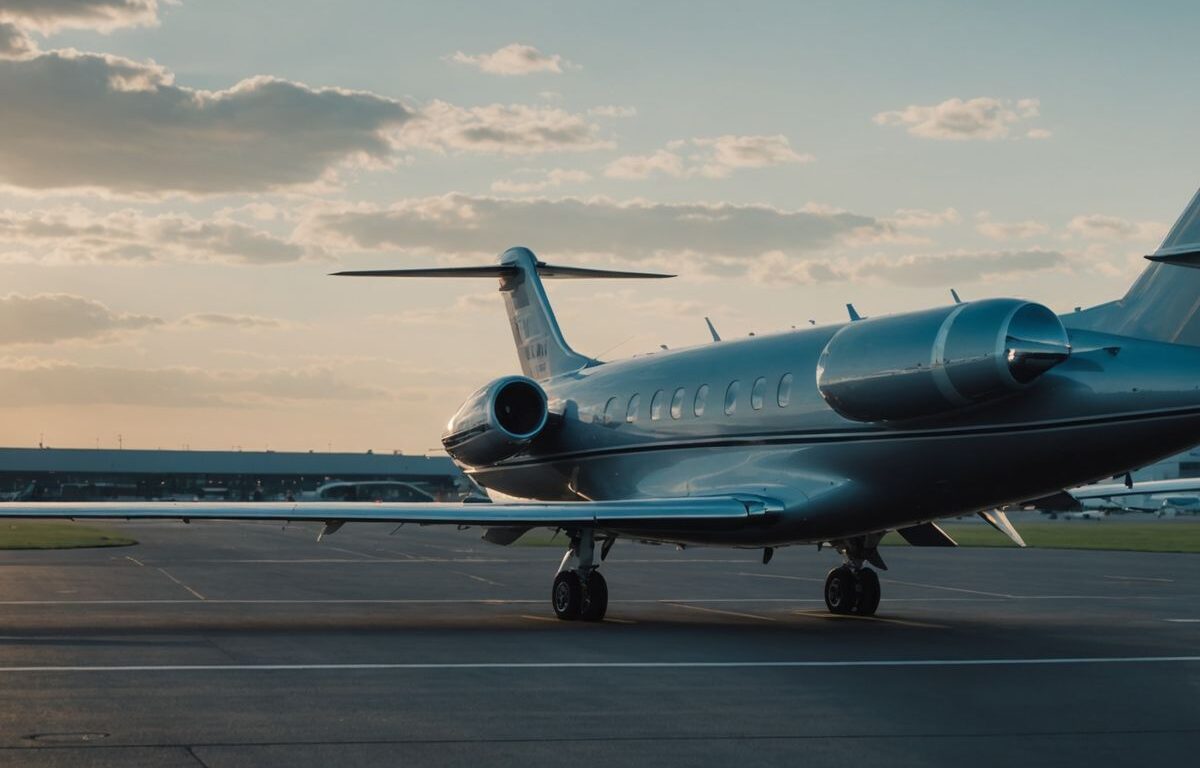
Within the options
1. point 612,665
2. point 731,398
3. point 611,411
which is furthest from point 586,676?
point 611,411

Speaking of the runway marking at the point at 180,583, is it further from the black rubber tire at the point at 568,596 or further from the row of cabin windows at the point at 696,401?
the row of cabin windows at the point at 696,401

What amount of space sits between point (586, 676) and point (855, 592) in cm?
846

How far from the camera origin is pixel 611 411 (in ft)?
74.8

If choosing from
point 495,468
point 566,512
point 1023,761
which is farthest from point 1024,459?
point 495,468

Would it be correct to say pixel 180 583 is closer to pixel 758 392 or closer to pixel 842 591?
pixel 842 591

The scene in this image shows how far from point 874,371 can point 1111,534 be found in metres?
48.4

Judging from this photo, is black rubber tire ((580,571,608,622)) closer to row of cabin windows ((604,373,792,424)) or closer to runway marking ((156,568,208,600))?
row of cabin windows ((604,373,792,424))

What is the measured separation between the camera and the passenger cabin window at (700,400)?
20.3m

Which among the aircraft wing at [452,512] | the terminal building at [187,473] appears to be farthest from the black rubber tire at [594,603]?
the terminal building at [187,473]

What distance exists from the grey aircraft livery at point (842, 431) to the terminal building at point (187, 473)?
113527 millimetres

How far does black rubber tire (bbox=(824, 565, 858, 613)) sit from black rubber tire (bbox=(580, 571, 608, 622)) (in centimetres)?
352

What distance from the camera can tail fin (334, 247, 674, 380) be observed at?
27219 mm

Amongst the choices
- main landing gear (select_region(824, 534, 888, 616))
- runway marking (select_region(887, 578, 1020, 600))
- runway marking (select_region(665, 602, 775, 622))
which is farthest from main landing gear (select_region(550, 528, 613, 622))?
runway marking (select_region(887, 578, 1020, 600))

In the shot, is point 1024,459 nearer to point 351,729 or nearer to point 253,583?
point 351,729
